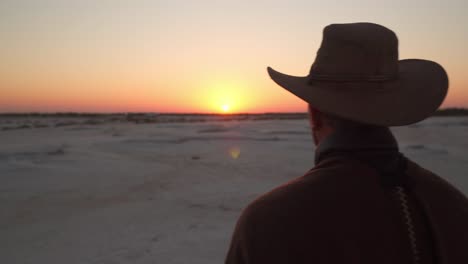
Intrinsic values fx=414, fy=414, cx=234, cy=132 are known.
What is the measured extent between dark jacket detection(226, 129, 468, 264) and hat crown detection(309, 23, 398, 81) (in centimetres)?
26

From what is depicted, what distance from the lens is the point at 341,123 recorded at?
4.39ft

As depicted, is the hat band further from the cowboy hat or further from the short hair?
the short hair

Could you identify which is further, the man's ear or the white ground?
the white ground

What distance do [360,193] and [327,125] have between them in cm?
31

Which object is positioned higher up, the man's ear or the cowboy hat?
the cowboy hat

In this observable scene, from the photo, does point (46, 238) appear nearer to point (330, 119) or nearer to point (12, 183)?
point (12, 183)

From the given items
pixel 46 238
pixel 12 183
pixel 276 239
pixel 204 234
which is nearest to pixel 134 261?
pixel 204 234

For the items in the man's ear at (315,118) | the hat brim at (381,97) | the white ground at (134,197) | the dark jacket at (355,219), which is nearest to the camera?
the dark jacket at (355,219)

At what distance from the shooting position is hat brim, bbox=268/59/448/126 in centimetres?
129

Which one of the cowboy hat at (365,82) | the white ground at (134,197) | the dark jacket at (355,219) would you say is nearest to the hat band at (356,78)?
the cowboy hat at (365,82)

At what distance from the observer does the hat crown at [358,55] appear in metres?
1.38

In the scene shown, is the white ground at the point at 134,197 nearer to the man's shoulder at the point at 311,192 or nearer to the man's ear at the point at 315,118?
the man's ear at the point at 315,118

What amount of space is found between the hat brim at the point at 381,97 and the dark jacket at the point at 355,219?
3.9 inches

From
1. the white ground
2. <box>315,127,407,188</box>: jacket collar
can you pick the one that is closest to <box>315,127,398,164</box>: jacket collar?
<box>315,127,407,188</box>: jacket collar
